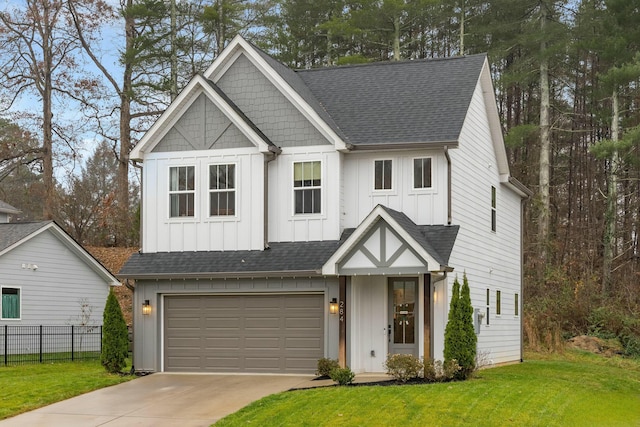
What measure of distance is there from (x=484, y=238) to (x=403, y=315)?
4358 mm

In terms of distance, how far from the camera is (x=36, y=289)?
31.8 metres

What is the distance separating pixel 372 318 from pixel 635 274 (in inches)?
750

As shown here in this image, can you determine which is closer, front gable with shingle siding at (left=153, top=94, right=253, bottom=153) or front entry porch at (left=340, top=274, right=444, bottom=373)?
front entry porch at (left=340, top=274, right=444, bottom=373)

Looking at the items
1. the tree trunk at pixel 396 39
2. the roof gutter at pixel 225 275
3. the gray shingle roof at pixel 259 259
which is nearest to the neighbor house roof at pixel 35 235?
the gray shingle roof at pixel 259 259

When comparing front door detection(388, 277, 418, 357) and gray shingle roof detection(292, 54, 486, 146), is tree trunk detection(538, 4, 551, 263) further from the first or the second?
front door detection(388, 277, 418, 357)

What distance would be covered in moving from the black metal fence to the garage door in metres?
7.15

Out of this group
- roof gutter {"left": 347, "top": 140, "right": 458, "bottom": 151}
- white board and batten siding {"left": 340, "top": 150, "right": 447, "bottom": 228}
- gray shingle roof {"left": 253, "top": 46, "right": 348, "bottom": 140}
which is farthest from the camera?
gray shingle roof {"left": 253, "top": 46, "right": 348, "bottom": 140}

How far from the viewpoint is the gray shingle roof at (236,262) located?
21.8 m

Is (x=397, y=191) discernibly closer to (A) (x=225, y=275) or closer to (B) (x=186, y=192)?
(A) (x=225, y=275)

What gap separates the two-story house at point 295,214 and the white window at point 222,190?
3cm

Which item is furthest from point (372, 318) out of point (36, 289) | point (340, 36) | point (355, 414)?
point (340, 36)

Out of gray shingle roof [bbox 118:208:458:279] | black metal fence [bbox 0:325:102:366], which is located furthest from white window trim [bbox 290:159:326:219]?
black metal fence [bbox 0:325:102:366]

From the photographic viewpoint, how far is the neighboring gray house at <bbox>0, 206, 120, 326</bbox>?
101ft

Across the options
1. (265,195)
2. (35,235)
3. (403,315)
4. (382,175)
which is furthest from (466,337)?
(35,235)
